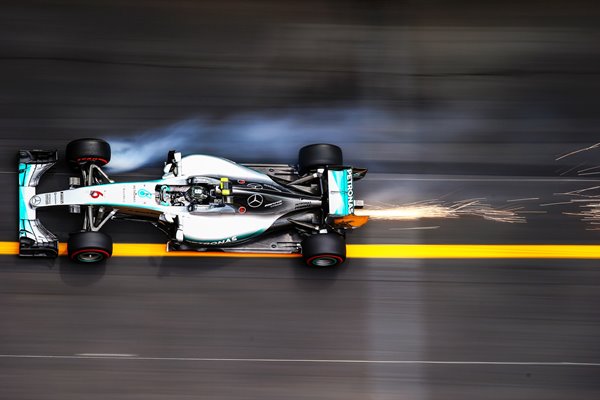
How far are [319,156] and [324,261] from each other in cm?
103

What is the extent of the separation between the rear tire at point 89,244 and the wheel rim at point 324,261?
1961mm

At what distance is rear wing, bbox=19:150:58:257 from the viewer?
6441 millimetres

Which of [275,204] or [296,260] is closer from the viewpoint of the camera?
[275,204]

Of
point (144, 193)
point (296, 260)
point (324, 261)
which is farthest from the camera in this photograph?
point (296, 260)

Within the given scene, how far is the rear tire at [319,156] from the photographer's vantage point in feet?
21.6

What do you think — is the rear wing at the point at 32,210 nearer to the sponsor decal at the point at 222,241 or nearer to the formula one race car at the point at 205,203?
the formula one race car at the point at 205,203

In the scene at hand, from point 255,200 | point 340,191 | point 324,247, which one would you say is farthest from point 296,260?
point 340,191

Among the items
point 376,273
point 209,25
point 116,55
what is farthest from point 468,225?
point 116,55

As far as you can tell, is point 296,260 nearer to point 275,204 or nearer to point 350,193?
point 275,204

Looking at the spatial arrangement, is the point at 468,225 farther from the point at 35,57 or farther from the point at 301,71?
the point at 35,57

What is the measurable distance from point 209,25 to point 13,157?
2.44 meters

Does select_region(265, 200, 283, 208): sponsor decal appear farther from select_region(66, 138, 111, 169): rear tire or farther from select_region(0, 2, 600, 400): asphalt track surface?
select_region(66, 138, 111, 169): rear tire

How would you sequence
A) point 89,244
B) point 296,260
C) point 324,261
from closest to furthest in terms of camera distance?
point 89,244 → point 324,261 → point 296,260

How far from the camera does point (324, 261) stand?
662 cm
